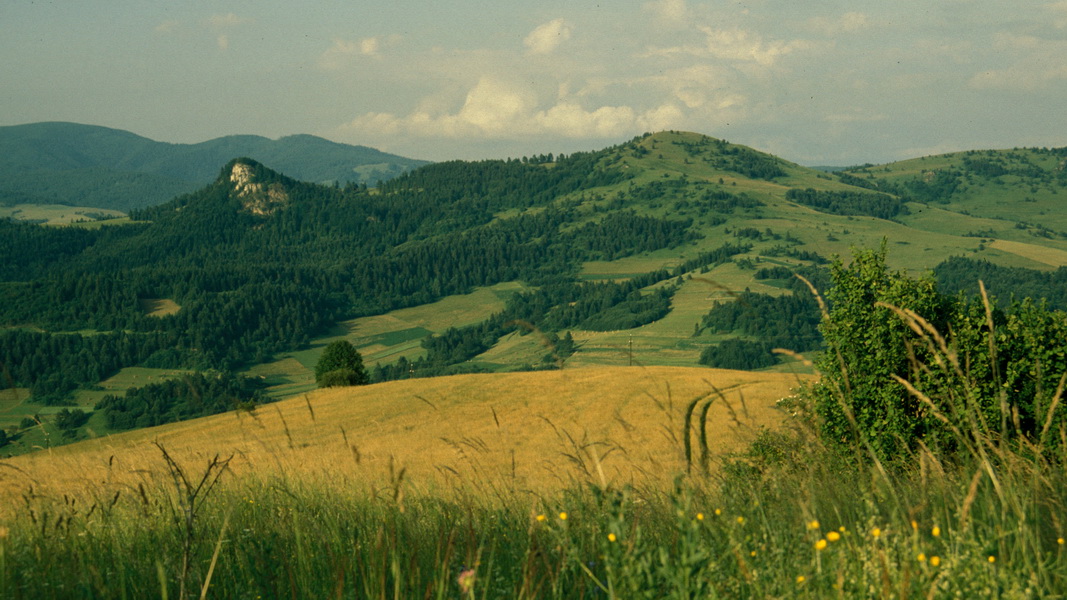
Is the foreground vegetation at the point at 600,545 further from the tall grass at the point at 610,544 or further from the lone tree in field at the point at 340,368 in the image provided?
the lone tree in field at the point at 340,368

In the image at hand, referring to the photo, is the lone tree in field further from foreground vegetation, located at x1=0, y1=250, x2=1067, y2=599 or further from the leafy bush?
foreground vegetation, located at x1=0, y1=250, x2=1067, y2=599

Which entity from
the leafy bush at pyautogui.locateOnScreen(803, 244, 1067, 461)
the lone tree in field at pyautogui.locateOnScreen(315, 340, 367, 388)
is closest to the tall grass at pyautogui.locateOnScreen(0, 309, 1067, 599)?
the leafy bush at pyautogui.locateOnScreen(803, 244, 1067, 461)

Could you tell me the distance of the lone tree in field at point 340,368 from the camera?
8651cm

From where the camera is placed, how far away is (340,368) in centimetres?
8775

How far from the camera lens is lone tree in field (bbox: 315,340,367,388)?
86.5 m

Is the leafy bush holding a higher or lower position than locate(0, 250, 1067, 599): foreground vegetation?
lower

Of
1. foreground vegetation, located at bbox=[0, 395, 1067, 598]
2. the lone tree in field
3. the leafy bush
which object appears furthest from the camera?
the lone tree in field

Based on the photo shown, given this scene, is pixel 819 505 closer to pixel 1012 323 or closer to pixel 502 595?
pixel 502 595

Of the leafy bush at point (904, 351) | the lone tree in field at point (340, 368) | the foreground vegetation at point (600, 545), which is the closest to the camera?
the foreground vegetation at point (600, 545)

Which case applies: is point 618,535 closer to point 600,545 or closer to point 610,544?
point 600,545

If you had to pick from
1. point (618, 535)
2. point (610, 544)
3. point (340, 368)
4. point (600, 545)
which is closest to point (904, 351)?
point (610, 544)

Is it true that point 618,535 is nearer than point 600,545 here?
Yes

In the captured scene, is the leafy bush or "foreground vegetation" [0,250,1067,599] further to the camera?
the leafy bush

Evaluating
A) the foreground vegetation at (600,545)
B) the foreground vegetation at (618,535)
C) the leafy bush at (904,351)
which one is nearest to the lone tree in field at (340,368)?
the leafy bush at (904,351)
